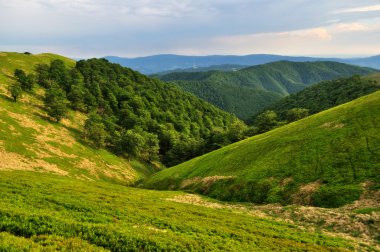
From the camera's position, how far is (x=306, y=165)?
159ft

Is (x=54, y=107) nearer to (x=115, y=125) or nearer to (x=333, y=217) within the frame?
(x=115, y=125)

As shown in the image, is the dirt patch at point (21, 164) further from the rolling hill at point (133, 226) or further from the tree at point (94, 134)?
the tree at point (94, 134)

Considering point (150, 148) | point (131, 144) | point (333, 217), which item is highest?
point (333, 217)

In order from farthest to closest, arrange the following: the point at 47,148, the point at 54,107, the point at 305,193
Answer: the point at 54,107 < the point at 47,148 < the point at 305,193

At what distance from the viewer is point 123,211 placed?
3094 cm

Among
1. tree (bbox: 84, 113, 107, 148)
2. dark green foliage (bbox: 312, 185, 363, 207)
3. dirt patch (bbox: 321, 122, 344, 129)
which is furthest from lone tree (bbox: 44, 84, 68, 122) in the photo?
dark green foliage (bbox: 312, 185, 363, 207)

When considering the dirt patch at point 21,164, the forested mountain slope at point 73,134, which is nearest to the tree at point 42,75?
the forested mountain slope at point 73,134

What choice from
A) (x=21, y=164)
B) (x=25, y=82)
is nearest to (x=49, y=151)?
(x=21, y=164)

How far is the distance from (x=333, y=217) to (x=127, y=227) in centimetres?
2477

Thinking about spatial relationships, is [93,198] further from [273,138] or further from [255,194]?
[273,138]

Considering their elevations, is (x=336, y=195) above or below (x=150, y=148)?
above

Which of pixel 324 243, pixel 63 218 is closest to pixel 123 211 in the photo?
pixel 63 218

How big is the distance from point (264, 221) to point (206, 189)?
23.5 m

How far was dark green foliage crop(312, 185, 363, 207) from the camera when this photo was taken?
37625 millimetres
